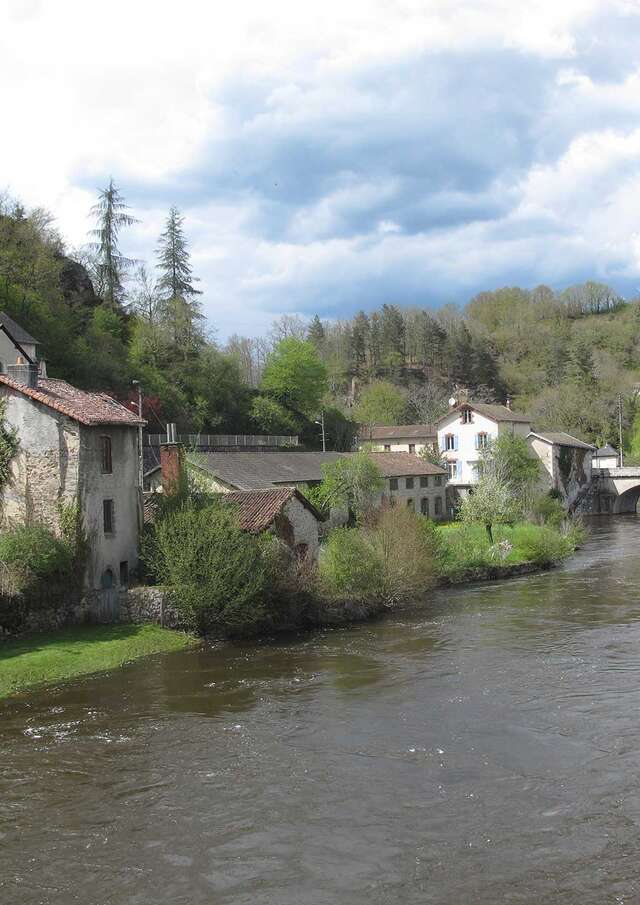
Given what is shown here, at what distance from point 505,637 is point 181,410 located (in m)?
50.1

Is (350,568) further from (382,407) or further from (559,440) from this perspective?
(382,407)

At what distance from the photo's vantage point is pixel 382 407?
107062 mm

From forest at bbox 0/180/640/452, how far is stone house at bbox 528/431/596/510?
67.9 feet

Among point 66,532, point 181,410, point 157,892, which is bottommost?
point 157,892

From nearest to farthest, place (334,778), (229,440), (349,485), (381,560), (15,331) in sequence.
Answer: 1. (334,778)
2. (381,560)
3. (349,485)
4. (15,331)
5. (229,440)

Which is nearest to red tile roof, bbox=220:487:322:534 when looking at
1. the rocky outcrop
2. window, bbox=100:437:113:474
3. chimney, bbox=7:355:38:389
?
window, bbox=100:437:113:474

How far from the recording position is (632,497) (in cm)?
8838

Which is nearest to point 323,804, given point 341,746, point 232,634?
point 341,746

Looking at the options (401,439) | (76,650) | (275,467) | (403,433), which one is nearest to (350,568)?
(76,650)

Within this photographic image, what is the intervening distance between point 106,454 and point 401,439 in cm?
→ 5571

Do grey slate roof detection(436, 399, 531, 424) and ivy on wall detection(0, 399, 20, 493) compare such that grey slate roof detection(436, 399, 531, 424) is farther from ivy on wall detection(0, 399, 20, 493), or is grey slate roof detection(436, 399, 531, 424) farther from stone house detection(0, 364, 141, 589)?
ivy on wall detection(0, 399, 20, 493)

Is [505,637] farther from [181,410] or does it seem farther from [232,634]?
[181,410]

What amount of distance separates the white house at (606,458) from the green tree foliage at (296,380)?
1442 inches

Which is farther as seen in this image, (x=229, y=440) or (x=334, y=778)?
(x=229, y=440)
